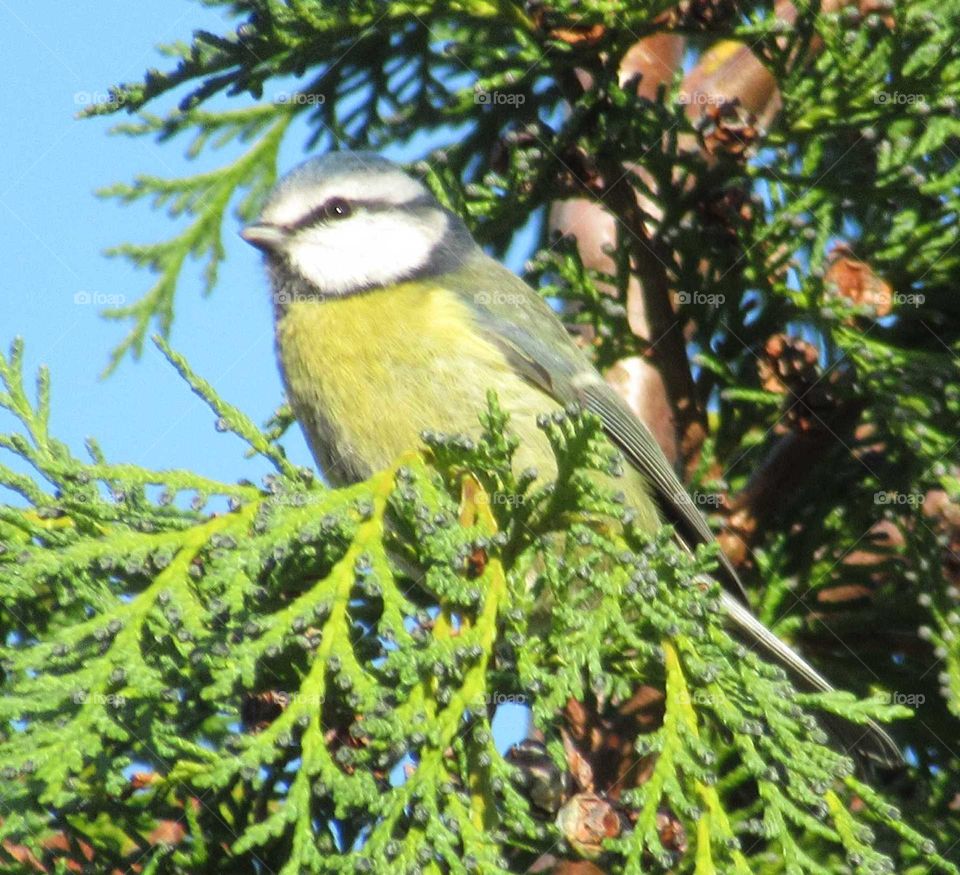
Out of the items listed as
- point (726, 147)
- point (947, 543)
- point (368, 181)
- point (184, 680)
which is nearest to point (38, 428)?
point (184, 680)

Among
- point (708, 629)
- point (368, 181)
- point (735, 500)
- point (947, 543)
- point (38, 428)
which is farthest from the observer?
point (368, 181)

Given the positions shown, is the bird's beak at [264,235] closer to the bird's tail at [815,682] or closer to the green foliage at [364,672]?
the green foliage at [364,672]

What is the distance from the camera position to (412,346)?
10.6 feet

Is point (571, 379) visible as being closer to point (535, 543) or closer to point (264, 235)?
point (264, 235)

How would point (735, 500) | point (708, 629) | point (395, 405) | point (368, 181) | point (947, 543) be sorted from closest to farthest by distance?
point (708, 629)
point (947, 543)
point (395, 405)
point (735, 500)
point (368, 181)

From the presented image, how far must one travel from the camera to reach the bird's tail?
117 inches

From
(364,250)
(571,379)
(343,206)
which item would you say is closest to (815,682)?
(571,379)

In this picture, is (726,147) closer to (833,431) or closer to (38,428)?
(833,431)

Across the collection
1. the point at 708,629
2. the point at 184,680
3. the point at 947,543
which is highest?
the point at 184,680

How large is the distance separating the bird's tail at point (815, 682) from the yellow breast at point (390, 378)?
60 centimetres

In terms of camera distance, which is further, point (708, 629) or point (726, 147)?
point (726, 147)

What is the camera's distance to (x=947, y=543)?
2889 millimetres

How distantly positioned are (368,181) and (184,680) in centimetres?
179

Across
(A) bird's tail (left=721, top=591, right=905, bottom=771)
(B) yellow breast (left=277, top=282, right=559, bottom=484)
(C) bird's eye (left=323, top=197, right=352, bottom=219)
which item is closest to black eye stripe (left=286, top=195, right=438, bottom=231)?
(C) bird's eye (left=323, top=197, right=352, bottom=219)
